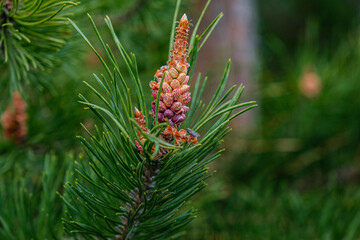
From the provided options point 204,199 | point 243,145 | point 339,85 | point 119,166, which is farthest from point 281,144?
point 119,166

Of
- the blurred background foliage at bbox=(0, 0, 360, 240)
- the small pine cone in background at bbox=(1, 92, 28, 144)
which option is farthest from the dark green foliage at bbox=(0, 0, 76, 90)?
the small pine cone in background at bbox=(1, 92, 28, 144)

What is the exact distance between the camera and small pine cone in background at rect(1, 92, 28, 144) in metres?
0.56

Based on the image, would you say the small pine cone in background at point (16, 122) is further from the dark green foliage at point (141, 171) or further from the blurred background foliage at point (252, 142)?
the dark green foliage at point (141, 171)

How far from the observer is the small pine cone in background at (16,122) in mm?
564

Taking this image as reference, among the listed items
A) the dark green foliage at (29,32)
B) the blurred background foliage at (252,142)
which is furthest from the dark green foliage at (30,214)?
the dark green foliage at (29,32)

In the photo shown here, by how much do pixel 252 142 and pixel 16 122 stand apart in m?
0.50

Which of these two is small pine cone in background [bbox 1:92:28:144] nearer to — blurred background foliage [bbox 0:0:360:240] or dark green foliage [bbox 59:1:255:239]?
blurred background foliage [bbox 0:0:360:240]

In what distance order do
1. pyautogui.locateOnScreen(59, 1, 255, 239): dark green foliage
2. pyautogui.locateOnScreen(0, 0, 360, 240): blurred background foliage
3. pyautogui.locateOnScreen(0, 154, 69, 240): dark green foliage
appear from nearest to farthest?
pyautogui.locateOnScreen(59, 1, 255, 239): dark green foliage, pyautogui.locateOnScreen(0, 154, 69, 240): dark green foliage, pyautogui.locateOnScreen(0, 0, 360, 240): blurred background foliage

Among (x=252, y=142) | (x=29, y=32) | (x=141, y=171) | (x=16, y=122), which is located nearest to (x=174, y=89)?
(x=141, y=171)

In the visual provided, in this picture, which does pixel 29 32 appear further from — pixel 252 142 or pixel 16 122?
pixel 252 142

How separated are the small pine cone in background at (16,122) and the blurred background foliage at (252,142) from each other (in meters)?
0.01

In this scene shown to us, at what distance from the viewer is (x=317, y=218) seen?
646 millimetres

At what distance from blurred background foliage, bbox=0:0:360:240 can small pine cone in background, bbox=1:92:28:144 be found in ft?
0.04

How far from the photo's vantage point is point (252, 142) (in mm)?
853
